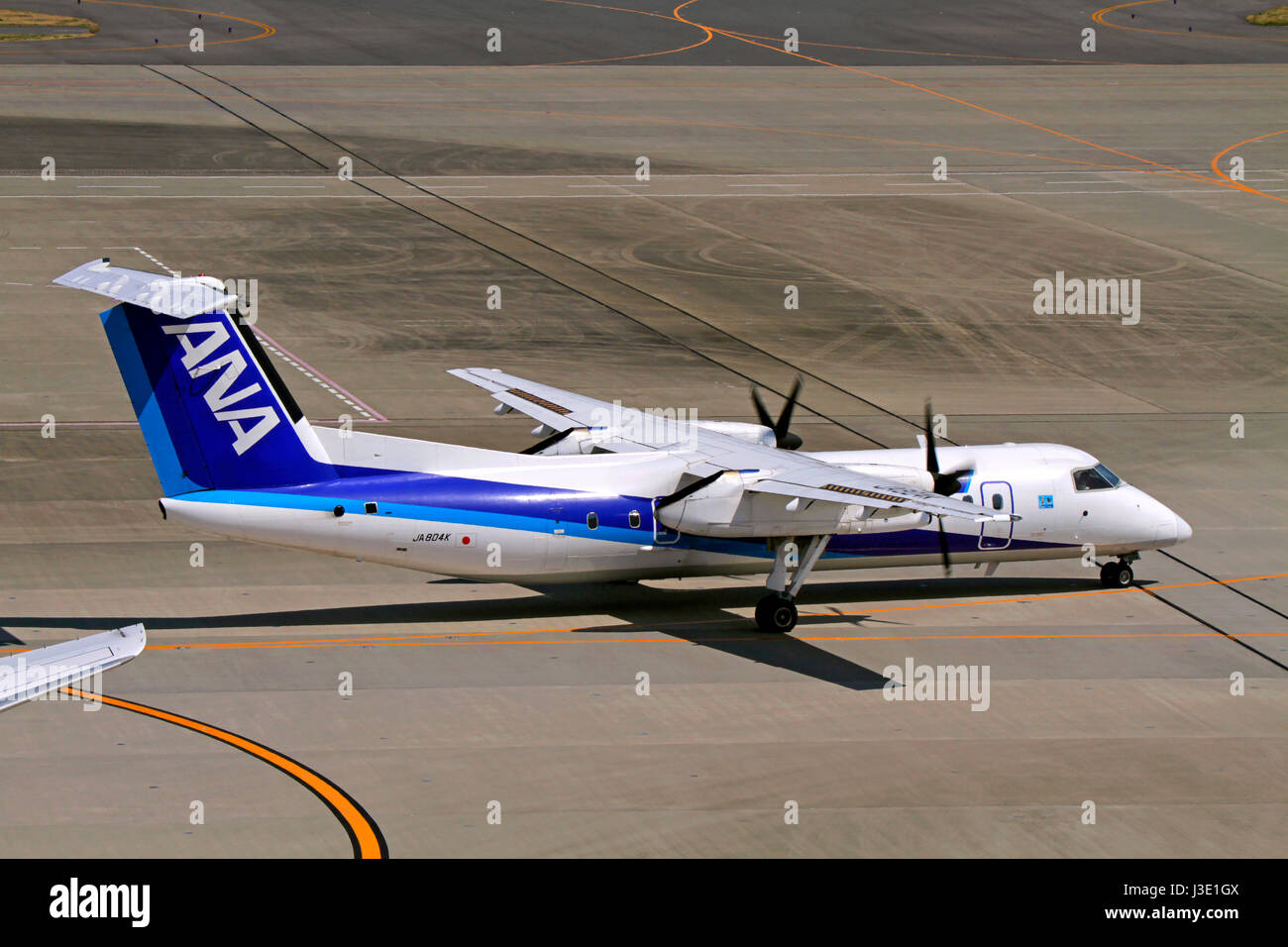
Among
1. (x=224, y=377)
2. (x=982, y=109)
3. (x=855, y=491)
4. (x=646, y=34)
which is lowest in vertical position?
(x=855, y=491)

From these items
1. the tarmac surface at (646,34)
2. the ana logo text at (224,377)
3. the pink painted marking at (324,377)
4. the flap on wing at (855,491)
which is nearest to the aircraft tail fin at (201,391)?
the ana logo text at (224,377)

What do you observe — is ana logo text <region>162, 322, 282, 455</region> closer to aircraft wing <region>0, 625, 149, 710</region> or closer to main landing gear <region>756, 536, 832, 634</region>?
main landing gear <region>756, 536, 832, 634</region>

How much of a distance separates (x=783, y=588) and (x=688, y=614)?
201 cm

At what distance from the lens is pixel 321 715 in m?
24.5

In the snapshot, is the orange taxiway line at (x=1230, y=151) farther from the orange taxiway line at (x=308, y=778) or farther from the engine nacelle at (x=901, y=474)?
the orange taxiway line at (x=308, y=778)

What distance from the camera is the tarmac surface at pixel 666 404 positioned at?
22.2 metres

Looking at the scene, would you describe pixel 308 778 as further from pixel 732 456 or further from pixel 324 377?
pixel 324 377

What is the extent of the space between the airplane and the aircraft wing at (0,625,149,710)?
36.6ft

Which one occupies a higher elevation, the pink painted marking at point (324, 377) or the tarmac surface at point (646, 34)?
the tarmac surface at point (646, 34)

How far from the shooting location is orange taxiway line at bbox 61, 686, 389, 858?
2053cm

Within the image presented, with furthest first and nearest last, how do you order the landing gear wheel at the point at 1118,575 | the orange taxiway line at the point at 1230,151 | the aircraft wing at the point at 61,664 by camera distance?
the orange taxiway line at the point at 1230,151 < the landing gear wheel at the point at 1118,575 < the aircraft wing at the point at 61,664

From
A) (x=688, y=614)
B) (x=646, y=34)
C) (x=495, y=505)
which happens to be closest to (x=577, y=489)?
(x=495, y=505)

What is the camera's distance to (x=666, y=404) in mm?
42906

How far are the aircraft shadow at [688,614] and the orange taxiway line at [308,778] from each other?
3.56 metres
